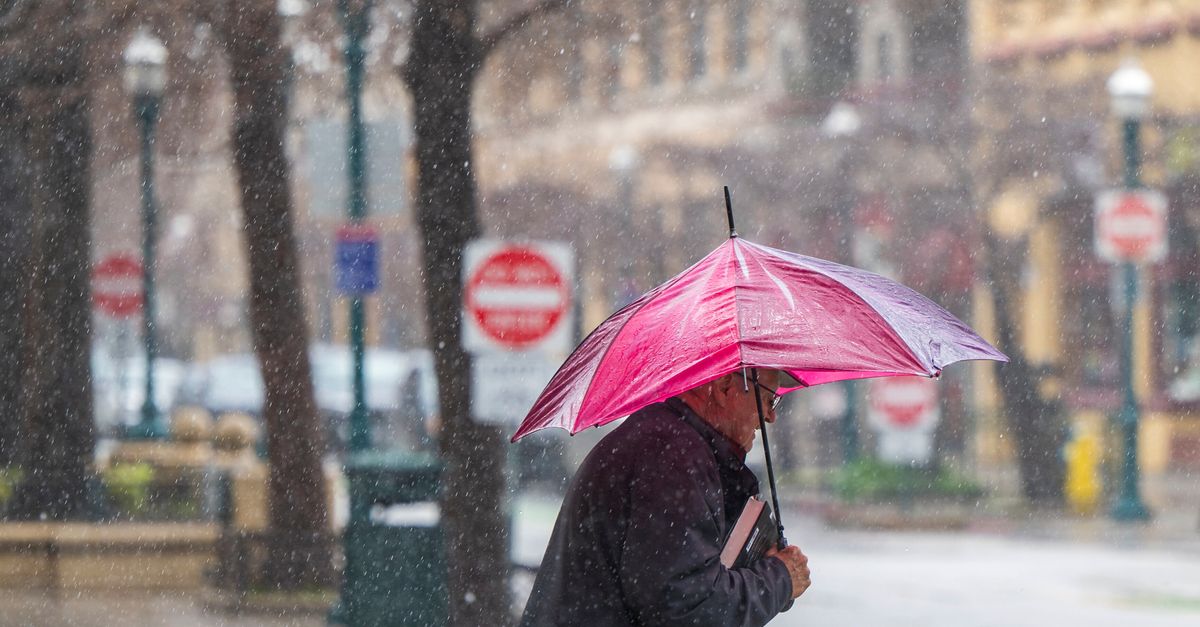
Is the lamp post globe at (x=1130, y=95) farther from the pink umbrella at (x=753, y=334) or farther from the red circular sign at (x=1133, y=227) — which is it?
the pink umbrella at (x=753, y=334)

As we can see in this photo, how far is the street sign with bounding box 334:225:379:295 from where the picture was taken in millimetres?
13273

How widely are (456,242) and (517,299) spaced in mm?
951

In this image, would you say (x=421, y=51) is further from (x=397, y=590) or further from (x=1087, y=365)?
(x=1087, y=365)

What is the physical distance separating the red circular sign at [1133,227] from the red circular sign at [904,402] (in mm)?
2503

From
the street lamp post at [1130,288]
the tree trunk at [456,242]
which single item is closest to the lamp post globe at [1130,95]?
the street lamp post at [1130,288]

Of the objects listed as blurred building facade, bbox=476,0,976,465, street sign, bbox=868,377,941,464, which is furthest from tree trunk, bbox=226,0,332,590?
blurred building facade, bbox=476,0,976,465

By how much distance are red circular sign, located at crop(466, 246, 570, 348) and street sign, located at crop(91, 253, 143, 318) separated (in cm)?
1323

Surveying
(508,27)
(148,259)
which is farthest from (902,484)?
(508,27)

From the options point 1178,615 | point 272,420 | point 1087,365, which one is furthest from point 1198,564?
point 1087,365

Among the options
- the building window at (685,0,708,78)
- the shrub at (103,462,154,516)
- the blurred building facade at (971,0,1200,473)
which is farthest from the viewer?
the building window at (685,0,708,78)

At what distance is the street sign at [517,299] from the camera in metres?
10.6

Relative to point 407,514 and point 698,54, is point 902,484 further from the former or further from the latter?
point 698,54

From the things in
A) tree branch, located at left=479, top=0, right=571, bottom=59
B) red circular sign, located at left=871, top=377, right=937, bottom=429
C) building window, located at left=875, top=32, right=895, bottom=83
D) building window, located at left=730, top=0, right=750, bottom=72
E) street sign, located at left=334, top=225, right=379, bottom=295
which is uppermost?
building window, located at left=730, top=0, right=750, bottom=72

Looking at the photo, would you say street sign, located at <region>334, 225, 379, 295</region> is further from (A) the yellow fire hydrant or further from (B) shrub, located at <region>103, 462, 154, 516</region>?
(A) the yellow fire hydrant
